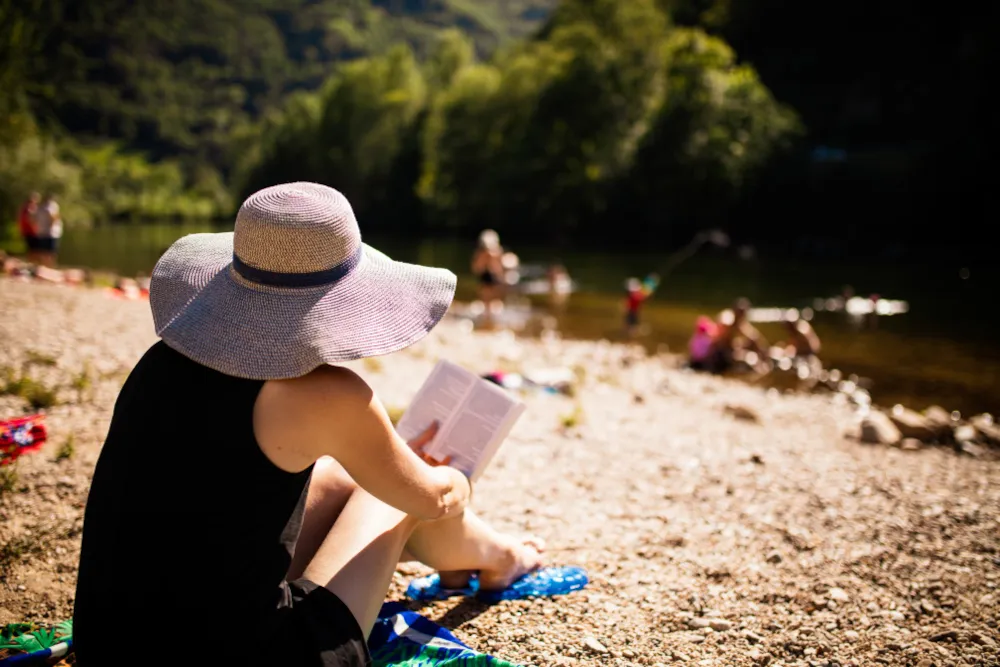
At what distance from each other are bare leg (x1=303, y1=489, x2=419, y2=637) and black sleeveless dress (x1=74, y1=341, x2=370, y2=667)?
0.28 m

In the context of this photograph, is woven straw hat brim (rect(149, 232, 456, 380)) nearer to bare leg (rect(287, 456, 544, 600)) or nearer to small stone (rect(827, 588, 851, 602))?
bare leg (rect(287, 456, 544, 600))

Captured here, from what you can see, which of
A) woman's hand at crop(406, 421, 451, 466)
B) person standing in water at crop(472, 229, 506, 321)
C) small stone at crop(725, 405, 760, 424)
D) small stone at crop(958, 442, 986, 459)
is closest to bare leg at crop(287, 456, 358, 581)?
woman's hand at crop(406, 421, 451, 466)

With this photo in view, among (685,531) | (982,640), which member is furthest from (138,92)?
(982,640)

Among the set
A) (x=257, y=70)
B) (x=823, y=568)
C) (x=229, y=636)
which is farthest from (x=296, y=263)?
(x=257, y=70)

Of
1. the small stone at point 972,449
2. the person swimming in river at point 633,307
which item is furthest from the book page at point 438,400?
the person swimming in river at point 633,307

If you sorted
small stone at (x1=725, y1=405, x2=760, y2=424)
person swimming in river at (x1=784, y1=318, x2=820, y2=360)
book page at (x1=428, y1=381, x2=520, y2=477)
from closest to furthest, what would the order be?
book page at (x1=428, y1=381, x2=520, y2=477) → small stone at (x1=725, y1=405, x2=760, y2=424) → person swimming in river at (x1=784, y1=318, x2=820, y2=360)

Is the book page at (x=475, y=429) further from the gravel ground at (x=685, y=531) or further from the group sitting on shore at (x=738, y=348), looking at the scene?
the group sitting on shore at (x=738, y=348)

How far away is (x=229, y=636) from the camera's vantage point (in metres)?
2.10

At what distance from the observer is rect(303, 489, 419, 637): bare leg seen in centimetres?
243

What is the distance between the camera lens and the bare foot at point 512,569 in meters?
3.30

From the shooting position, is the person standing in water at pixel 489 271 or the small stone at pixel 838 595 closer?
the small stone at pixel 838 595

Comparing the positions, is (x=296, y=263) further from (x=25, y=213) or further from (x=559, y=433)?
(x=25, y=213)

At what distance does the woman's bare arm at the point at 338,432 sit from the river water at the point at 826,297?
970cm

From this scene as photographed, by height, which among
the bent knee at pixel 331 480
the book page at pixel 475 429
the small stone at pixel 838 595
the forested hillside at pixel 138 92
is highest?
the book page at pixel 475 429
